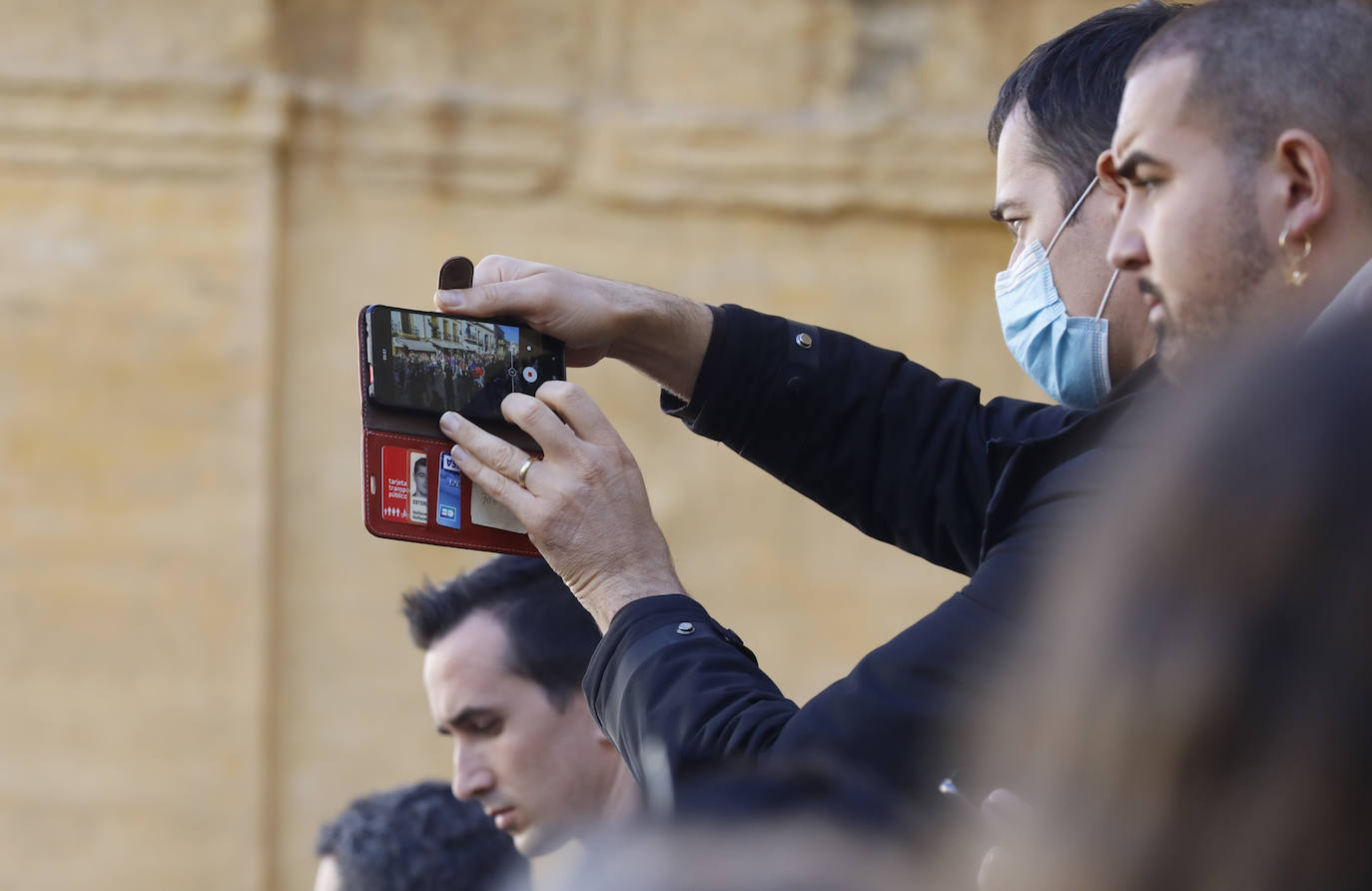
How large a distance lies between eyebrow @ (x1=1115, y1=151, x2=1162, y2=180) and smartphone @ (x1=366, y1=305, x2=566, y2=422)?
68 cm

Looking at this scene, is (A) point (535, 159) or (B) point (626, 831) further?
(A) point (535, 159)

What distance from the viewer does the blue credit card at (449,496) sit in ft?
6.11

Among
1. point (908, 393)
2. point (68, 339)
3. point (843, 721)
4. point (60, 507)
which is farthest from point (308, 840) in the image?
point (843, 721)

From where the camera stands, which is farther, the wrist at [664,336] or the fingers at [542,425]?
the wrist at [664,336]

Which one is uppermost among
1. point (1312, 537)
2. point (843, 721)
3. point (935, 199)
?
point (935, 199)

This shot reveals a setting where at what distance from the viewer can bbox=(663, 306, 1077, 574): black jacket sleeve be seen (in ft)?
6.89

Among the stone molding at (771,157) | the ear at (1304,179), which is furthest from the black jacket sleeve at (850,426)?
the stone molding at (771,157)

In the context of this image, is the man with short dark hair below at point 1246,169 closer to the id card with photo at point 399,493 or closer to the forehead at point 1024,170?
the forehead at point 1024,170

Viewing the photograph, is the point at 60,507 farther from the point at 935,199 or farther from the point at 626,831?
the point at 626,831

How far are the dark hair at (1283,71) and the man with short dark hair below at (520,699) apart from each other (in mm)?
1679

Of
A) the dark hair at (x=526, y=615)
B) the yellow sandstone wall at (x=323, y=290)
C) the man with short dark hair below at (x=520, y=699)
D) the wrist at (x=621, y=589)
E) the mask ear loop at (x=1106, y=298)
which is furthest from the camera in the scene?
the yellow sandstone wall at (x=323, y=290)

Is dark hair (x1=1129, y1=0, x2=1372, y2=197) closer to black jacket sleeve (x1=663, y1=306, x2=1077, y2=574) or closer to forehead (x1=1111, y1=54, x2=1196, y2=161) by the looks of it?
forehead (x1=1111, y1=54, x2=1196, y2=161)

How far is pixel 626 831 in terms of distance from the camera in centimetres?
62

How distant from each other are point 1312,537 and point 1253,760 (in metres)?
0.09
